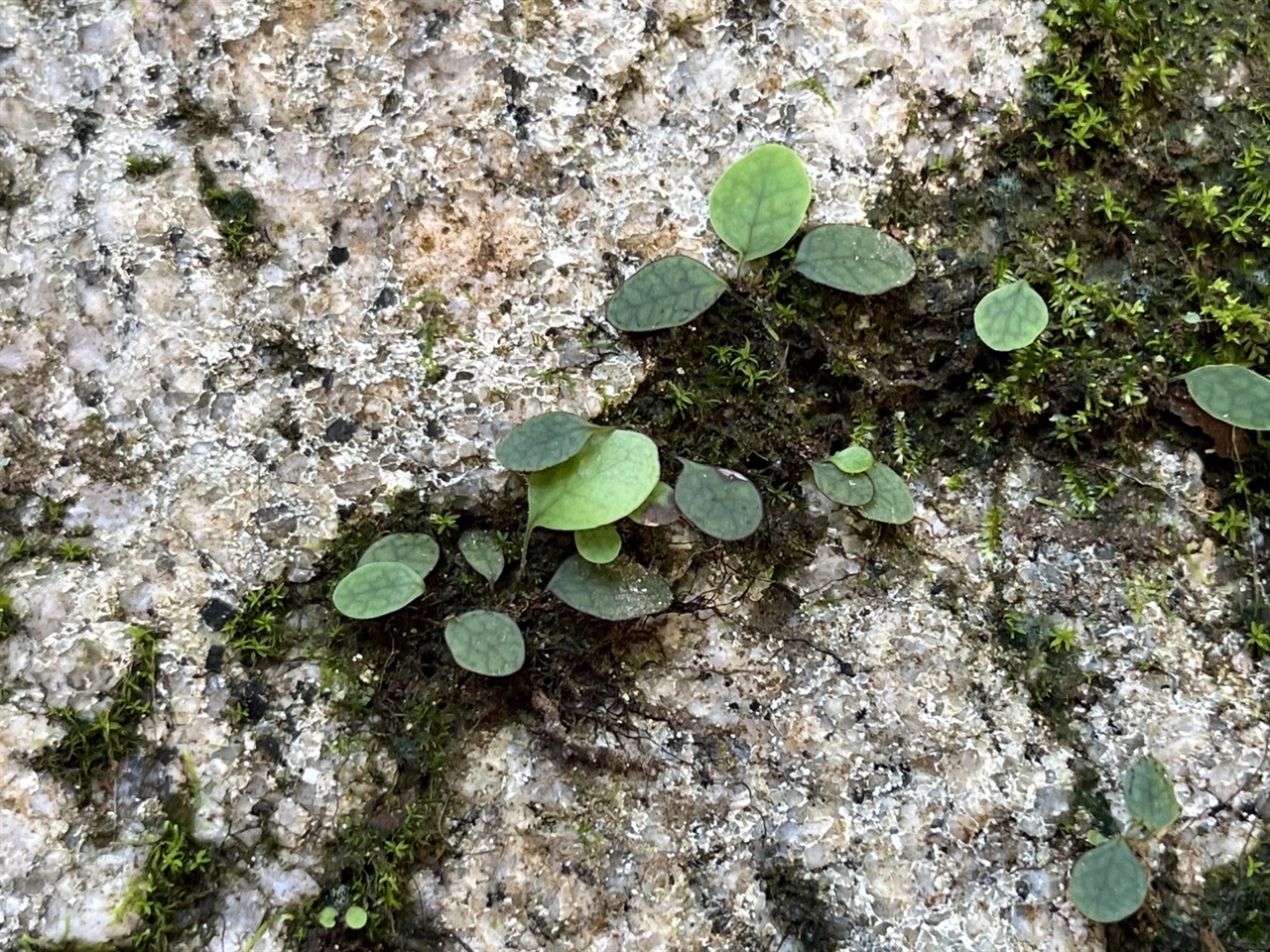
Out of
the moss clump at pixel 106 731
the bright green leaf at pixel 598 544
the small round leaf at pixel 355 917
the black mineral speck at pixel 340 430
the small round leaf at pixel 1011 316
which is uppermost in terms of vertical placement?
the small round leaf at pixel 1011 316

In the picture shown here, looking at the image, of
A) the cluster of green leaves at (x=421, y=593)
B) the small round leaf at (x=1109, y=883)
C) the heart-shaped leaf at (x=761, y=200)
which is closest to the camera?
the small round leaf at (x=1109, y=883)

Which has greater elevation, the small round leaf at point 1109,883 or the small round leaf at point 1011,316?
the small round leaf at point 1011,316

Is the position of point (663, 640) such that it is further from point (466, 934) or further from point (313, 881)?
point (313, 881)

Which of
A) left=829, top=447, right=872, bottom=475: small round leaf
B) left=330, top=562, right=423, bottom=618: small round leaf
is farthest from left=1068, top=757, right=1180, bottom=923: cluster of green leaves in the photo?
left=330, top=562, right=423, bottom=618: small round leaf

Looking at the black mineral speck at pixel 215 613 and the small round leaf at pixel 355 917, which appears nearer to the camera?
the small round leaf at pixel 355 917

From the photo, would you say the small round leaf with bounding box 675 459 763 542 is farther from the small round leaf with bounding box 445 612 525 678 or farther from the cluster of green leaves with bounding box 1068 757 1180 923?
the cluster of green leaves with bounding box 1068 757 1180 923

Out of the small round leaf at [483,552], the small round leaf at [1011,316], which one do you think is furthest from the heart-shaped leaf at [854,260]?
the small round leaf at [483,552]

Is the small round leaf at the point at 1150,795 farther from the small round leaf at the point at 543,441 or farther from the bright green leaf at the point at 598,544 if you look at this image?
the small round leaf at the point at 543,441
